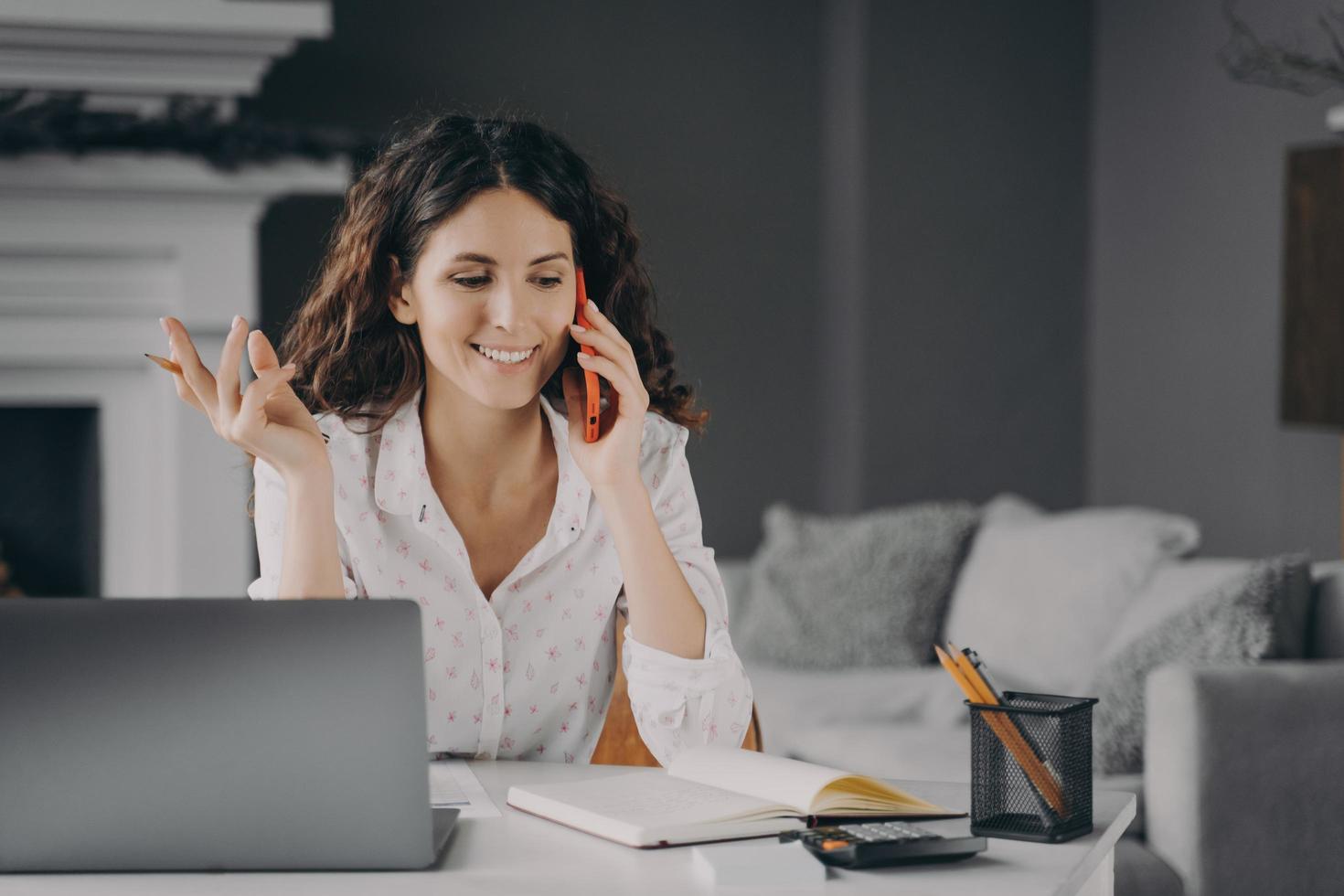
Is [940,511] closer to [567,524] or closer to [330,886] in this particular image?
[567,524]

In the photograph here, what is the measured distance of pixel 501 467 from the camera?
171cm

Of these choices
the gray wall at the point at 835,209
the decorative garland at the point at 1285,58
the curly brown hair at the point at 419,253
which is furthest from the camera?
the gray wall at the point at 835,209

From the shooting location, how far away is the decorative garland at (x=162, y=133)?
3.14 m

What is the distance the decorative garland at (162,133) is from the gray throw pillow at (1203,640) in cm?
208

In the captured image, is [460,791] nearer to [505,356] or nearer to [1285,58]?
[505,356]

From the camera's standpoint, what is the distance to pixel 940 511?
3.52 metres

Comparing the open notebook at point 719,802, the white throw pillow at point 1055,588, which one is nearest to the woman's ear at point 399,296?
the open notebook at point 719,802

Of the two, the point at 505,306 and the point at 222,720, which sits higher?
the point at 505,306

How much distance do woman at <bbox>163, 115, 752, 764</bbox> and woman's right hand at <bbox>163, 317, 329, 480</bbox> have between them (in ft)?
0.10

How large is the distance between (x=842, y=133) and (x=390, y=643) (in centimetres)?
345

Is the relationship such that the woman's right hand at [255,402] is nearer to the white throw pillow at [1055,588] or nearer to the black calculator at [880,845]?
the black calculator at [880,845]

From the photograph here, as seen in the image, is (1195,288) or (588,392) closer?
(588,392)

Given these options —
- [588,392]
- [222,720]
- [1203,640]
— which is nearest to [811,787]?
[222,720]

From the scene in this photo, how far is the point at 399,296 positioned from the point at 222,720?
2.67 ft
